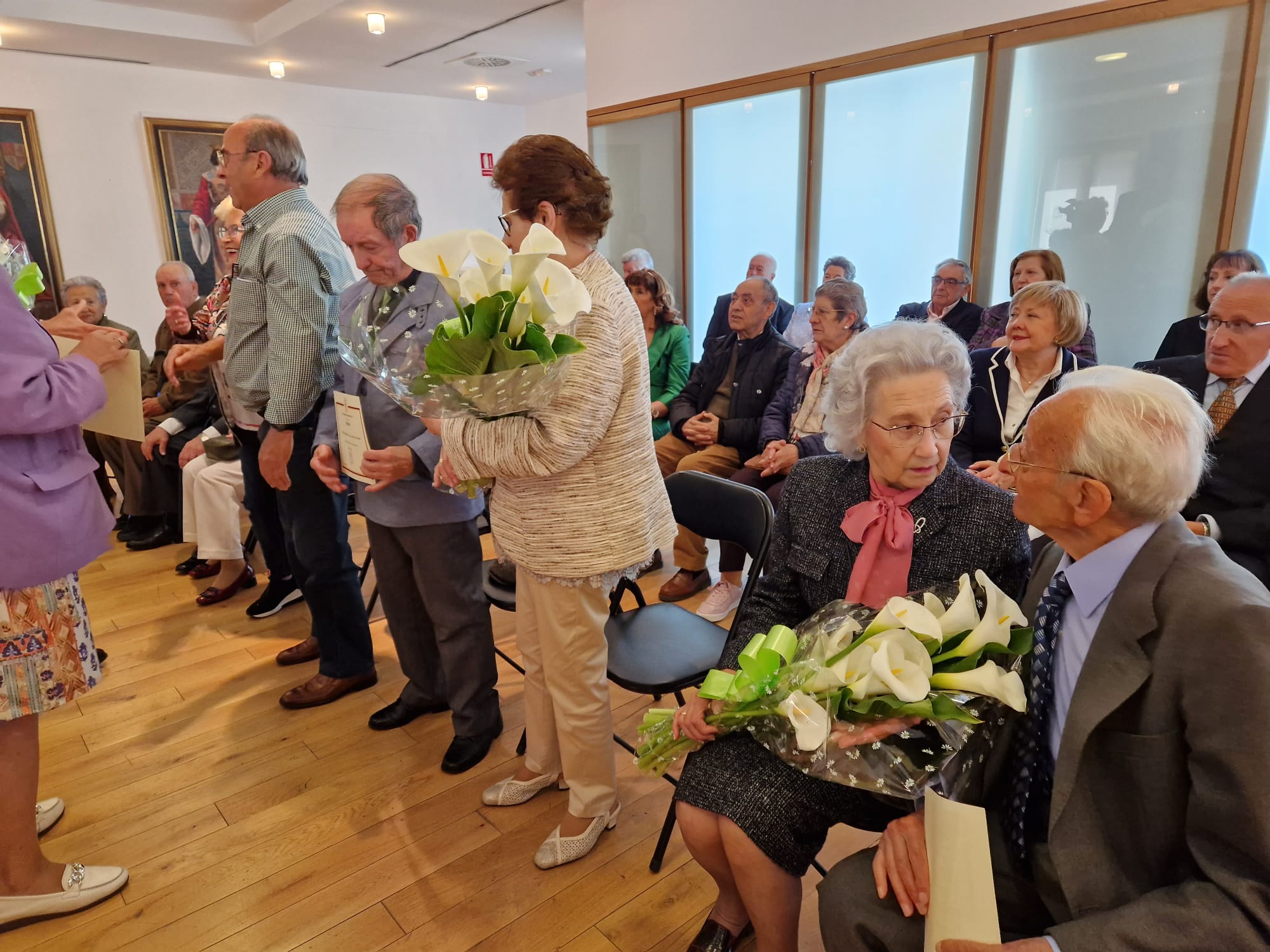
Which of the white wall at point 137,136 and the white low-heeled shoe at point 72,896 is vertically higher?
the white wall at point 137,136

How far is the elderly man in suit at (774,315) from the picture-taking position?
16.8ft

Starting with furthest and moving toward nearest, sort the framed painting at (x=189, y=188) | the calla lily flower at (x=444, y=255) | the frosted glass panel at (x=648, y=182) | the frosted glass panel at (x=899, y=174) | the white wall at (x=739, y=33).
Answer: the framed painting at (x=189, y=188) < the frosted glass panel at (x=648, y=182) < the frosted glass panel at (x=899, y=174) < the white wall at (x=739, y=33) < the calla lily flower at (x=444, y=255)

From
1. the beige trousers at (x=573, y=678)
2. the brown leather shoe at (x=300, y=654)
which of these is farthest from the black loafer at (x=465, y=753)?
the brown leather shoe at (x=300, y=654)

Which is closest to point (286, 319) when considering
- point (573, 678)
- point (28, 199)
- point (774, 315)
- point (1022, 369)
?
point (573, 678)

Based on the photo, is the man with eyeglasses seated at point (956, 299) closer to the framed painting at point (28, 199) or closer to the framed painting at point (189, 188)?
the framed painting at point (189, 188)

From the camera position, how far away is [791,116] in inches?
199

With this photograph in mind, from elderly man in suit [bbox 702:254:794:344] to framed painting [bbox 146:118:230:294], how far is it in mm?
4900

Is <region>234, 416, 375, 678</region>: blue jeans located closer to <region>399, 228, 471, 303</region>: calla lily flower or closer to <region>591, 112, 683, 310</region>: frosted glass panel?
<region>399, 228, 471, 303</region>: calla lily flower

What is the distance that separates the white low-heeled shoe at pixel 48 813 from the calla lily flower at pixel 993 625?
253cm

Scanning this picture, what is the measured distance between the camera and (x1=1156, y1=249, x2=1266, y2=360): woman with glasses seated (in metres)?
3.44

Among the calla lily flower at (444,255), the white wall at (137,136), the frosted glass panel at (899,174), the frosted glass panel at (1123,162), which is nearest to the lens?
the calla lily flower at (444,255)

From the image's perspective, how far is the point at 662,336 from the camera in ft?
14.6

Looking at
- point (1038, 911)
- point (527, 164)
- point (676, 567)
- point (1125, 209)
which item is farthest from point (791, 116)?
point (1038, 911)

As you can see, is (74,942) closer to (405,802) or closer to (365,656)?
(405,802)
